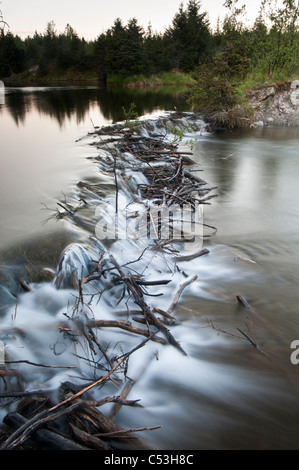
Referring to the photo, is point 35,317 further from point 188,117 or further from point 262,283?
point 188,117

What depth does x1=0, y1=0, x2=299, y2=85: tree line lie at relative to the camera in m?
16.2

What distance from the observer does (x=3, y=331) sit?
2.76 m

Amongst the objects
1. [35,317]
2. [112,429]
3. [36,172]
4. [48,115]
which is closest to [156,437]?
[112,429]

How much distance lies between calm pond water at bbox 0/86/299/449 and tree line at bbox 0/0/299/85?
3.23m

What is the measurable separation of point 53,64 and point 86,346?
81966 mm

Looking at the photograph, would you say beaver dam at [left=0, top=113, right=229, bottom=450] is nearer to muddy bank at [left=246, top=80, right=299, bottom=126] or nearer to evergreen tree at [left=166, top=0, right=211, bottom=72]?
muddy bank at [left=246, top=80, right=299, bottom=126]
